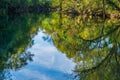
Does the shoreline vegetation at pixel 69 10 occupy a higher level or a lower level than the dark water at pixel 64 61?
higher

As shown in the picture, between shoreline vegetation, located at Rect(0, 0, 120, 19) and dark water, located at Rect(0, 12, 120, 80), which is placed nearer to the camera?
dark water, located at Rect(0, 12, 120, 80)

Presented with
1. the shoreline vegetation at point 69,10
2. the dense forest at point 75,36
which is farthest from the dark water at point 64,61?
the shoreline vegetation at point 69,10

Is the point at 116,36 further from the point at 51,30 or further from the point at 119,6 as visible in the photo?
the point at 119,6

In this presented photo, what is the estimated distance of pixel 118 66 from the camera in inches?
750

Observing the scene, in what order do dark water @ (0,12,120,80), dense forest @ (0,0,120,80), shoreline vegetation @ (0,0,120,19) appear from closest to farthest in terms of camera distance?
dark water @ (0,12,120,80) < dense forest @ (0,0,120,80) < shoreline vegetation @ (0,0,120,19)

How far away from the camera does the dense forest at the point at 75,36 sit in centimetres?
1880

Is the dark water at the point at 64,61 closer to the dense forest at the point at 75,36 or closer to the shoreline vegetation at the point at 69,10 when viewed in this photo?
the dense forest at the point at 75,36

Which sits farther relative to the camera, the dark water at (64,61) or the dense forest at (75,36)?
the dense forest at (75,36)

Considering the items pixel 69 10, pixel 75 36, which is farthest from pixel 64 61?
pixel 69 10

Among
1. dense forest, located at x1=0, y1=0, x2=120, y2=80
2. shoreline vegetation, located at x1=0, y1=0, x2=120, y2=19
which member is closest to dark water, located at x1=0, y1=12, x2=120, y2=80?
dense forest, located at x1=0, y1=0, x2=120, y2=80

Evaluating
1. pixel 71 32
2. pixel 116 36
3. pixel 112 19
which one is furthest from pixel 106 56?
pixel 112 19

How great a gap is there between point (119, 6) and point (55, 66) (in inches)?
1100

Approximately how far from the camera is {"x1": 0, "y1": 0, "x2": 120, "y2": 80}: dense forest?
18805mm

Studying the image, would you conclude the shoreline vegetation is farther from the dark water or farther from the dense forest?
the dark water
